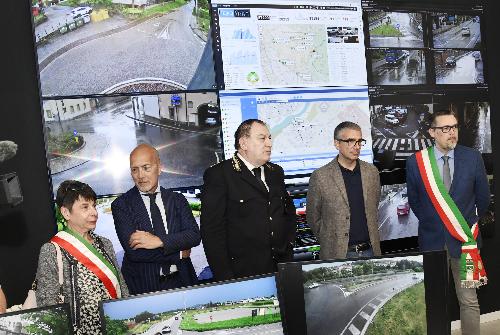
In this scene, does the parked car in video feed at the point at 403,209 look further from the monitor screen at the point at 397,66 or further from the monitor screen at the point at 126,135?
the monitor screen at the point at 126,135

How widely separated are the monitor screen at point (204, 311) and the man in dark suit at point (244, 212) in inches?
48.2

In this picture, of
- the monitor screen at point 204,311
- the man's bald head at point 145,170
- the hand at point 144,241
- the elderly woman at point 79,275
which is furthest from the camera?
the man's bald head at point 145,170

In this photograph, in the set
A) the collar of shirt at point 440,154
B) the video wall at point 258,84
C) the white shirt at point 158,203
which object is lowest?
the white shirt at point 158,203

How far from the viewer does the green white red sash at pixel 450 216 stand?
3.33m

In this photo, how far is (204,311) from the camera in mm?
1523

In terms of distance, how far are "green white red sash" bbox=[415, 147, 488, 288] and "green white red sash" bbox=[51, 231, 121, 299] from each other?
214 cm

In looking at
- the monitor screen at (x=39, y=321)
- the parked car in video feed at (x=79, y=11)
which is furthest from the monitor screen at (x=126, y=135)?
→ the monitor screen at (x=39, y=321)

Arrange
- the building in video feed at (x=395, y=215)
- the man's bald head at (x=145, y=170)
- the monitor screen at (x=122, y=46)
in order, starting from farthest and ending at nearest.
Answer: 1. the building in video feed at (x=395, y=215)
2. the monitor screen at (x=122, y=46)
3. the man's bald head at (x=145, y=170)

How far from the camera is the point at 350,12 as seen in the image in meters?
4.19

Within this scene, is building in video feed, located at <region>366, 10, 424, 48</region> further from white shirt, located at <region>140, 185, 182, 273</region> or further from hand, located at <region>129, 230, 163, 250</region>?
hand, located at <region>129, 230, 163, 250</region>

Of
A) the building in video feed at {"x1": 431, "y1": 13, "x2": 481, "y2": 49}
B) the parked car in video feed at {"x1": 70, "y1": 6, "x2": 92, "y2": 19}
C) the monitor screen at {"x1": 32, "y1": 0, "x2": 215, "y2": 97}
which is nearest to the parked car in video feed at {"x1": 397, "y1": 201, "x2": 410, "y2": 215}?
the building in video feed at {"x1": 431, "y1": 13, "x2": 481, "y2": 49}

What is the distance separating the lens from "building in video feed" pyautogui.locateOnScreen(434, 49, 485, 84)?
4578 mm

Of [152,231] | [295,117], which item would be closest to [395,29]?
[295,117]

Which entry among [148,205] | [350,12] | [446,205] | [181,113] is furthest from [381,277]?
[350,12]
